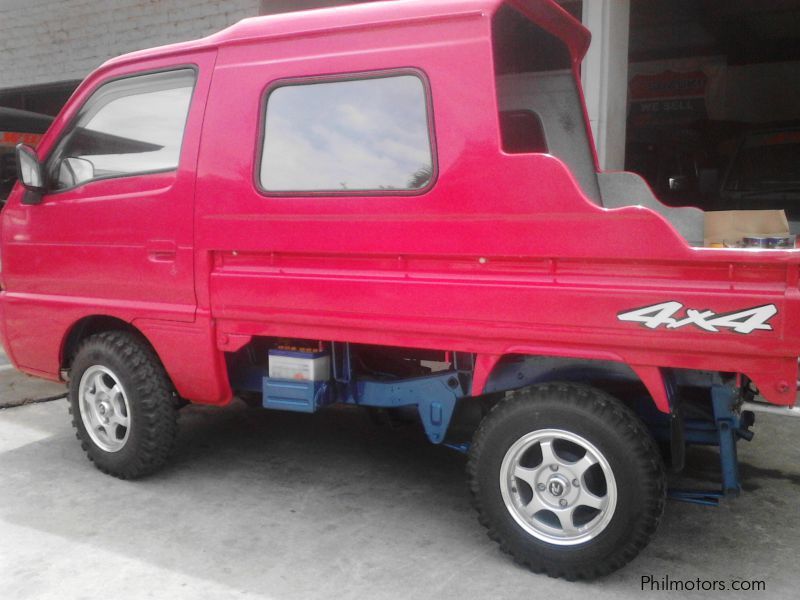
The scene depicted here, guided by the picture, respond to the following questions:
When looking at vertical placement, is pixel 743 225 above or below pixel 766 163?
below

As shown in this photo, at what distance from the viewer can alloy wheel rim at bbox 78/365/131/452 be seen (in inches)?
152

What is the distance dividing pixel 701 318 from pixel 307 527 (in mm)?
1844

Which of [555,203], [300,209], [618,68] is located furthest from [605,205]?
[618,68]

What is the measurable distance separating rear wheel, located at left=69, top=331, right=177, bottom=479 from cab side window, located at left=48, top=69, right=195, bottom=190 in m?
0.83

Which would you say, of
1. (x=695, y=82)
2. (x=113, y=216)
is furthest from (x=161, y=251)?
Answer: (x=695, y=82)

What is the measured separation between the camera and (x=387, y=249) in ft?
10.0

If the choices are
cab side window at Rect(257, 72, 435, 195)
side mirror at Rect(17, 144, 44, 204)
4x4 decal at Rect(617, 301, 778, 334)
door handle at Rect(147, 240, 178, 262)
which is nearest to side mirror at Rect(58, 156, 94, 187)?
side mirror at Rect(17, 144, 44, 204)

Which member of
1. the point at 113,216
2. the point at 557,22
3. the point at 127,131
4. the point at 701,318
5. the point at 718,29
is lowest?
the point at 701,318

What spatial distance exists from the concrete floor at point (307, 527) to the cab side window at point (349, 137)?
57.0 inches

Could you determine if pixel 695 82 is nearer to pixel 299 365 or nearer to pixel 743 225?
pixel 743 225

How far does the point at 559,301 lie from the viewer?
2.78 meters

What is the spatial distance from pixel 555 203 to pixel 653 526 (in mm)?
1195

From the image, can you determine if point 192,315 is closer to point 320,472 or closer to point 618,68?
point 320,472

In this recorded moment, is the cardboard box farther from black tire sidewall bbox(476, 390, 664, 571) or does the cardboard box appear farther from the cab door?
the cab door
